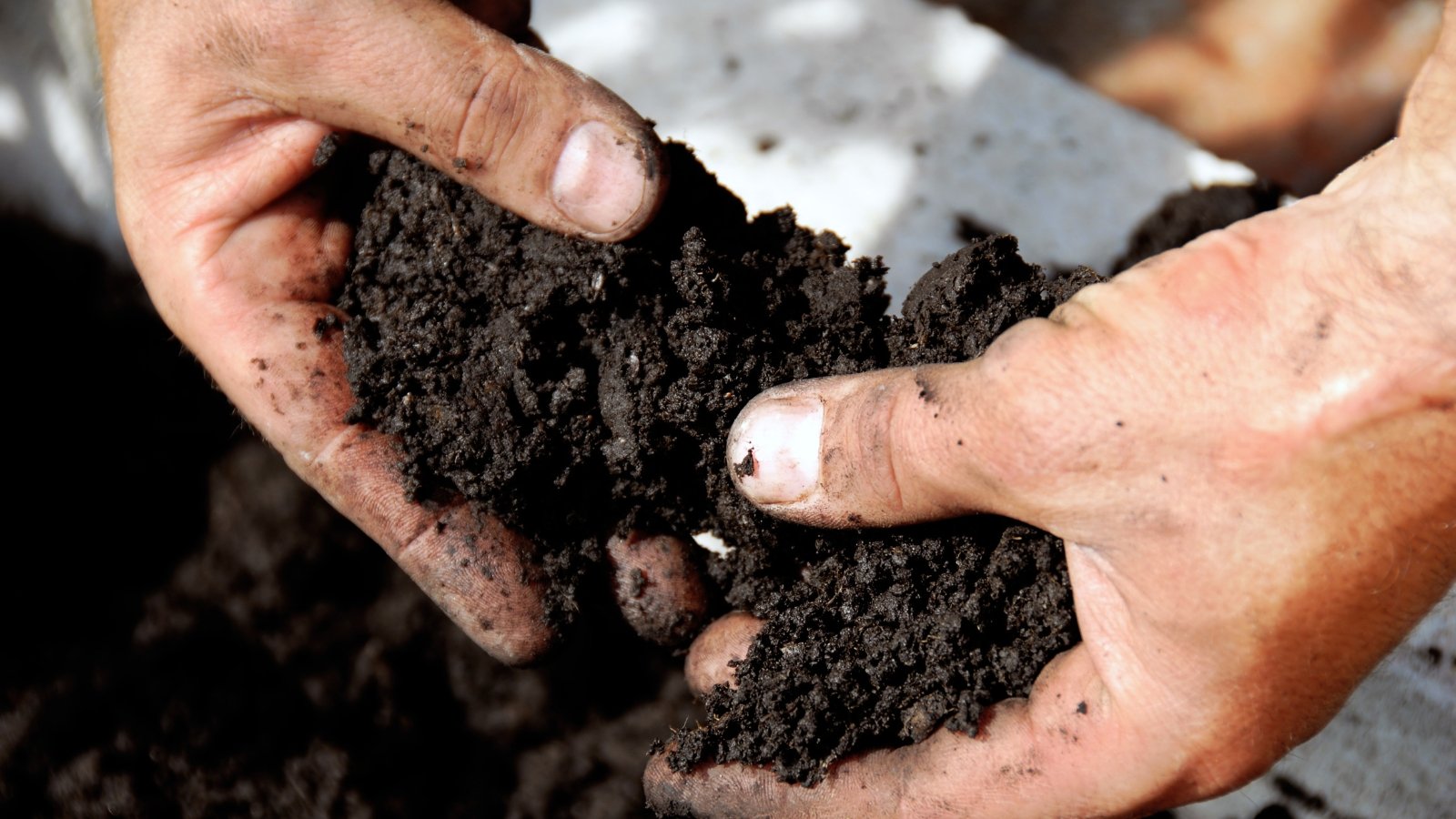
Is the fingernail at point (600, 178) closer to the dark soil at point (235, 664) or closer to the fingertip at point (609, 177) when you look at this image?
the fingertip at point (609, 177)

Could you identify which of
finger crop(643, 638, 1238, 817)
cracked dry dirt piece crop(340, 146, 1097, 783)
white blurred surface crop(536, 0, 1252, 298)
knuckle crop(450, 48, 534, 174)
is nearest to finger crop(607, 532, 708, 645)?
cracked dry dirt piece crop(340, 146, 1097, 783)

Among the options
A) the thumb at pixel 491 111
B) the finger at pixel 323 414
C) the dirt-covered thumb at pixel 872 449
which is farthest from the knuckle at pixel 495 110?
the dirt-covered thumb at pixel 872 449

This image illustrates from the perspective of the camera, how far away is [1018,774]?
55.3 inches

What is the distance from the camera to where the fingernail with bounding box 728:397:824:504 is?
141 cm

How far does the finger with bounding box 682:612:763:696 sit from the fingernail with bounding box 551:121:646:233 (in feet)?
2.44

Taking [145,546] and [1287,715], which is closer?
[1287,715]

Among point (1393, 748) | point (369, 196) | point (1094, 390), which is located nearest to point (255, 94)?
point (369, 196)

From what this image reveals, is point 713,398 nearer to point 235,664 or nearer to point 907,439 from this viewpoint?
point 907,439

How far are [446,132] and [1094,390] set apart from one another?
1047mm

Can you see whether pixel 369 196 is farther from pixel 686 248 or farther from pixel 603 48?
pixel 603 48

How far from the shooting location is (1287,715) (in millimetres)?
1278

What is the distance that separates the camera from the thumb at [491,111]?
1.48 m

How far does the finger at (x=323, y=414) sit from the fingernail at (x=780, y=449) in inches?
19.6

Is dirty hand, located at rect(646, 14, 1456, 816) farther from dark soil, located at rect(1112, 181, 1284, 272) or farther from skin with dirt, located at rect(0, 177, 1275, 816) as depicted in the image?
dark soil, located at rect(1112, 181, 1284, 272)
